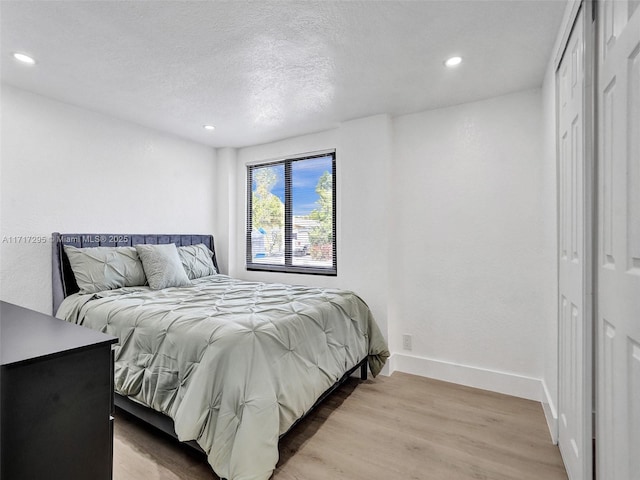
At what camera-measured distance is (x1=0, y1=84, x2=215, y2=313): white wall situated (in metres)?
2.47

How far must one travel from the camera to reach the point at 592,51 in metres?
1.31

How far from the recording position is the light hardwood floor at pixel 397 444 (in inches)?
65.5

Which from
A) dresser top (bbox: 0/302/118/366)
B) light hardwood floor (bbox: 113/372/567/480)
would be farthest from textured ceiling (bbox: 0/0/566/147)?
light hardwood floor (bbox: 113/372/567/480)

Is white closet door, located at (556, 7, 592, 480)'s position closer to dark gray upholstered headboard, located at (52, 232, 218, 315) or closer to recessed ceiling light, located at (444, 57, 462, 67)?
recessed ceiling light, located at (444, 57, 462, 67)

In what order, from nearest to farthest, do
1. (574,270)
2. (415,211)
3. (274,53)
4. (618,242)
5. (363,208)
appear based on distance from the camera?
(618,242) → (574,270) → (274,53) → (415,211) → (363,208)

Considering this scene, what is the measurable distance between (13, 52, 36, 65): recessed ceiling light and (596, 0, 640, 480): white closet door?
3109 millimetres

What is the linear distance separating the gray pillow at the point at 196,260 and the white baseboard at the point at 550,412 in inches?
127

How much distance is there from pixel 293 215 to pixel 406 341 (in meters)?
1.89

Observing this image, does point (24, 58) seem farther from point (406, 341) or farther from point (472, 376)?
point (472, 376)

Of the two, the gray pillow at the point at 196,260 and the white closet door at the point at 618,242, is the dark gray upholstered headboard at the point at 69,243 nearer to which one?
the gray pillow at the point at 196,260

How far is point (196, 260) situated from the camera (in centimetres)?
355

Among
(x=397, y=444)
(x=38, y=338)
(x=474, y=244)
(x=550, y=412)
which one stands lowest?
(x=397, y=444)

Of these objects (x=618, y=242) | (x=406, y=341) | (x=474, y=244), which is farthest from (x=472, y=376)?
(x=618, y=242)

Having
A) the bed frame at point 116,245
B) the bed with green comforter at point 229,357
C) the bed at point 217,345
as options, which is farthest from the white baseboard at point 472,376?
the bed with green comforter at point 229,357
